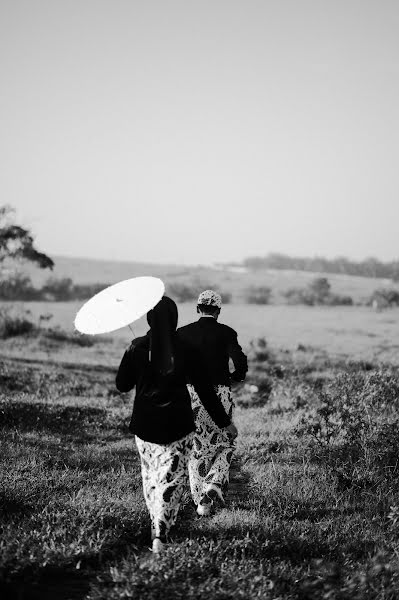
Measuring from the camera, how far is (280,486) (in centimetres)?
638

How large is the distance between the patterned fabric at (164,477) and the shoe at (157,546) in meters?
0.06

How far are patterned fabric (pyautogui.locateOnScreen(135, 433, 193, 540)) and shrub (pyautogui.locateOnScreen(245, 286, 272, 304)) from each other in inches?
1716

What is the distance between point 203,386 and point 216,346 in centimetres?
101

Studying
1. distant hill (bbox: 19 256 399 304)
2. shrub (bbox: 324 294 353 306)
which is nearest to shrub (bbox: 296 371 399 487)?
shrub (bbox: 324 294 353 306)

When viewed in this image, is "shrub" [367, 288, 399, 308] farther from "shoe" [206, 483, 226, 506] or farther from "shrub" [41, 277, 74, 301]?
"shoe" [206, 483, 226, 506]

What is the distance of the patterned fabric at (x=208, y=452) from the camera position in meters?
5.89

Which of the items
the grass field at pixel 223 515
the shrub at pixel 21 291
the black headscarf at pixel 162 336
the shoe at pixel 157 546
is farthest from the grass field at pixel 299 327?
the black headscarf at pixel 162 336

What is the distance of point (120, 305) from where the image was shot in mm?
4410

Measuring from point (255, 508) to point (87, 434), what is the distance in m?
4.22

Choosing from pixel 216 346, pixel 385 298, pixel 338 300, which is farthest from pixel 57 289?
pixel 216 346

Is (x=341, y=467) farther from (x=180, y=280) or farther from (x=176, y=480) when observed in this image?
(x=180, y=280)

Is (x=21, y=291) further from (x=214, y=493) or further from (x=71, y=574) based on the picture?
(x=71, y=574)

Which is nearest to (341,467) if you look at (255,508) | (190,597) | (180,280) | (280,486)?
(280,486)

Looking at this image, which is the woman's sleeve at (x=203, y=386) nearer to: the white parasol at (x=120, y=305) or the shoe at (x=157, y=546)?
the white parasol at (x=120, y=305)
